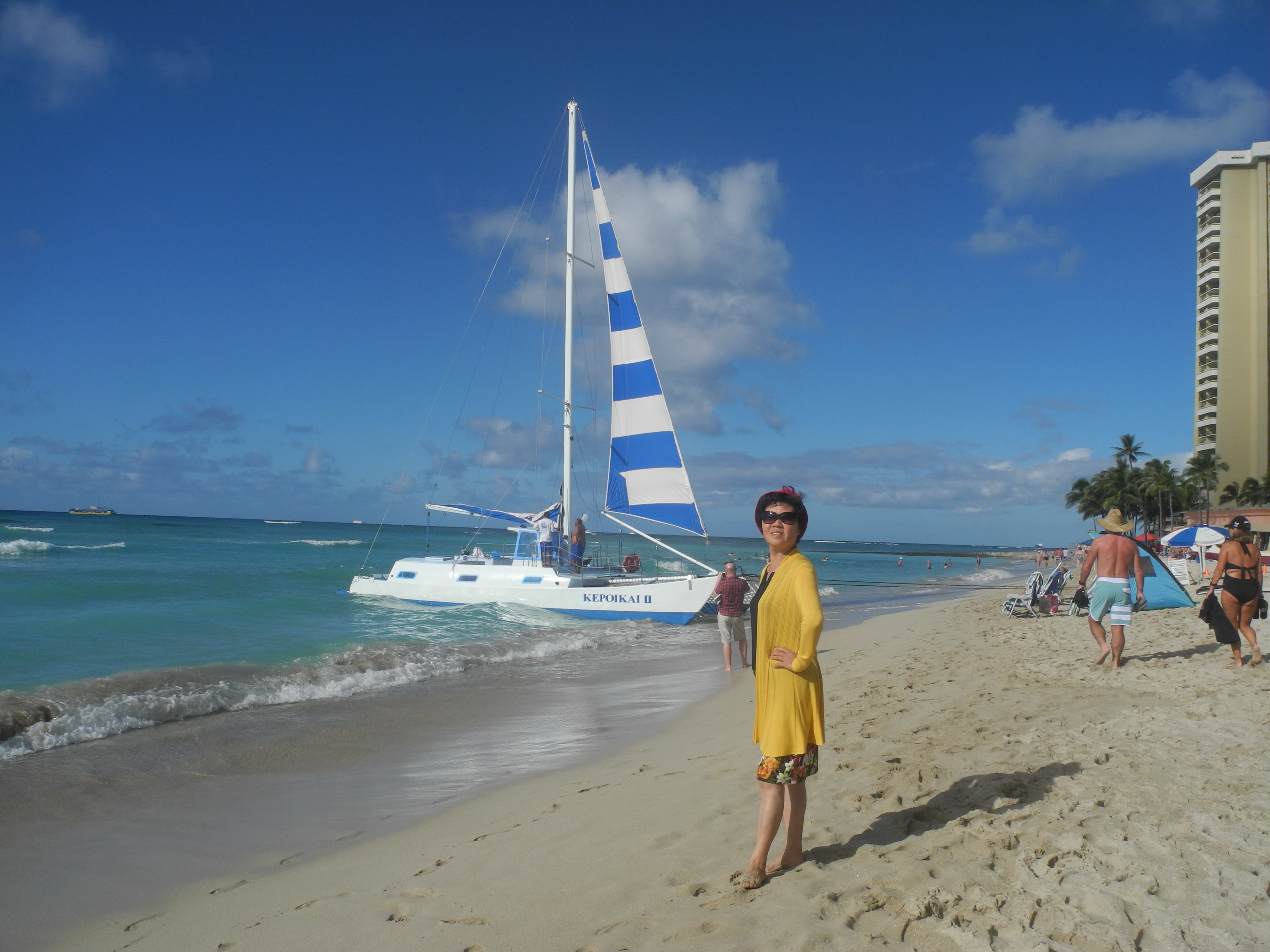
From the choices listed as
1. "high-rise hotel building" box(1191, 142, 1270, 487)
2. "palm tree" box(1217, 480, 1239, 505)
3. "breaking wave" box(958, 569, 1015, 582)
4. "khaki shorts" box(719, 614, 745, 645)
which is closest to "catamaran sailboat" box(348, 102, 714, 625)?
"khaki shorts" box(719, 614, 745, 645)

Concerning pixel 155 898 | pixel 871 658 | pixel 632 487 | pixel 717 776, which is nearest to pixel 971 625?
pixel 871 658

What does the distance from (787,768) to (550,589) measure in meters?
15.1

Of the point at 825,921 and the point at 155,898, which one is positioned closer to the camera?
the point at 825,921

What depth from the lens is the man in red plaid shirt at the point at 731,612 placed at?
11109 mm

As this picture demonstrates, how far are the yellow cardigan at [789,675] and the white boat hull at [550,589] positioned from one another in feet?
45.9

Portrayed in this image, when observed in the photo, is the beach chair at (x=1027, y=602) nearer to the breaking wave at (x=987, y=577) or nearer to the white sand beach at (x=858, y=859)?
the white sand beach at (x=858, y=859)

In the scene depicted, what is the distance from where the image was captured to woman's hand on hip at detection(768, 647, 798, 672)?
126 inches

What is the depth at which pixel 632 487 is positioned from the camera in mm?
18828

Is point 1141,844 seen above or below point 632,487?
below

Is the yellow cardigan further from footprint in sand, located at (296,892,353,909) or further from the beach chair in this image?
the beach chair

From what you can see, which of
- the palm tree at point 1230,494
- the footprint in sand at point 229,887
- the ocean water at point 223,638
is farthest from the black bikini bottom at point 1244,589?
the palm tree at point 1230,494

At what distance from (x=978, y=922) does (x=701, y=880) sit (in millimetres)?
1219

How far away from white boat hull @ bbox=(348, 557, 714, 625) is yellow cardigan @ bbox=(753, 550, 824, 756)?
45.9 ft

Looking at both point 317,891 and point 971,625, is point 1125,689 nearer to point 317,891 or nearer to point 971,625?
point 317,891
